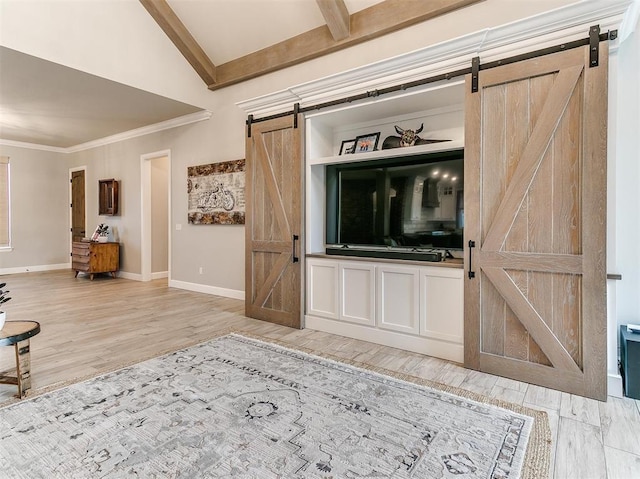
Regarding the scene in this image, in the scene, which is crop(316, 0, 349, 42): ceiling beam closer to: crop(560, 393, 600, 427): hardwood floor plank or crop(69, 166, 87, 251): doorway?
crop(560, 393, 600, 427): hardwood floor plank

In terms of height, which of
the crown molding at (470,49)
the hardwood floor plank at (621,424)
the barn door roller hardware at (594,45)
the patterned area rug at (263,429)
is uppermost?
the crown molding at (470,49)

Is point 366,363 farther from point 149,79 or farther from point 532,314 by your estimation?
point 149,79

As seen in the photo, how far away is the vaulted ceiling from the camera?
151 inches

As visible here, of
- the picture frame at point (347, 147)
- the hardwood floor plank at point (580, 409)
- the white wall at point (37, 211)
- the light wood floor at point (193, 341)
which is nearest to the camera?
the light wood floor at point (193, 341)

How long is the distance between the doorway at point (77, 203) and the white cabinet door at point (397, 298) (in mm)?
7653

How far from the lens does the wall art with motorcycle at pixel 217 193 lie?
525cm

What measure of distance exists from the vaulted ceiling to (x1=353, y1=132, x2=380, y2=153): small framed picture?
109cm

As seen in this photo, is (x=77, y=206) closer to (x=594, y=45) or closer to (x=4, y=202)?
(x=4, y=202)

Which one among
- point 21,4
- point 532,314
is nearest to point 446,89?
point 532,314

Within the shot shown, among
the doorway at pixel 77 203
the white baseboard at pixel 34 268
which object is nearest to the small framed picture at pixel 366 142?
the doorway at pixel 77 203

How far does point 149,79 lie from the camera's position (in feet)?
15.8

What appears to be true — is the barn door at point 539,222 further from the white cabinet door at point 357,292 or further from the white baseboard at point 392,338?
the white cabinet door at point 357,292

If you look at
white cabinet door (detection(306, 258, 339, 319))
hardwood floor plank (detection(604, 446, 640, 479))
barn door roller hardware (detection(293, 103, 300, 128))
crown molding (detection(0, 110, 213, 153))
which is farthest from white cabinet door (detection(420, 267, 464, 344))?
crown molding (detection(0, 110, 213, 153))

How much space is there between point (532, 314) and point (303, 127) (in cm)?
279
